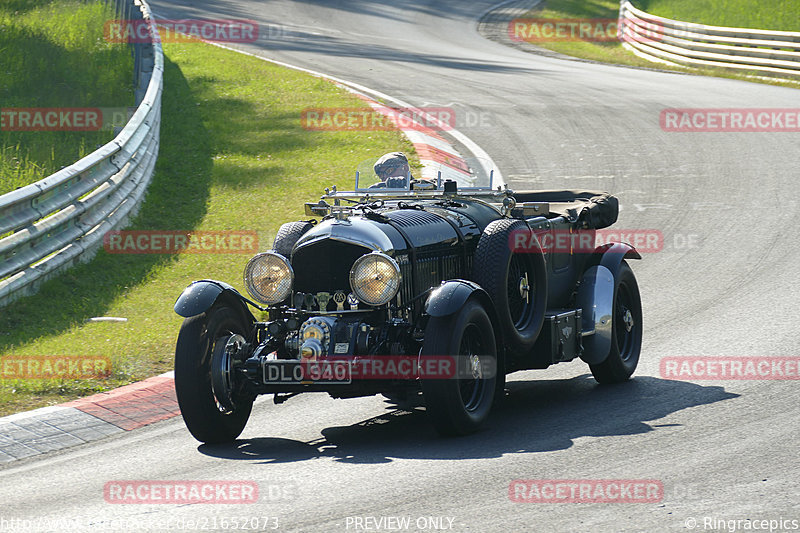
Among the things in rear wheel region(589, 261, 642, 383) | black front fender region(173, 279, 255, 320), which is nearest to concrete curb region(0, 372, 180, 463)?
black front fender region(173, 279, 255, 320)

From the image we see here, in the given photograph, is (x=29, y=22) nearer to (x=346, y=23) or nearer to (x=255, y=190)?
(x=255, y=190)

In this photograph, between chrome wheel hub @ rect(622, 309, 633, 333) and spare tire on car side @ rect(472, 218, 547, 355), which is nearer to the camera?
spare tire on car side @ rect(472, 218, 547, 355)

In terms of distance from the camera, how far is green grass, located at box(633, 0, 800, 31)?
28516 mm

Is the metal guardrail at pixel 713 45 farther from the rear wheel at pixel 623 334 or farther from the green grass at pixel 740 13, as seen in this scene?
the rear wheel at pixel 623 334

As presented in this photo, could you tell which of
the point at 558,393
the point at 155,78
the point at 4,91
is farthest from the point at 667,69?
the point at 558,393

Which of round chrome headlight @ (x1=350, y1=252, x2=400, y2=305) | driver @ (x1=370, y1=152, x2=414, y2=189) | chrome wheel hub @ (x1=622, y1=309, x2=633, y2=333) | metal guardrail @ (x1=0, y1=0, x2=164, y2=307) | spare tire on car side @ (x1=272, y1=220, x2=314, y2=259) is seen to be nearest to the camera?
round chrome headlight @ (x1=350, y1=252, x2=400, y2=305)

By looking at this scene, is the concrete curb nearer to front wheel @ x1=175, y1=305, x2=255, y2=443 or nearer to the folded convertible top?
front wheel @ x1=175, y1=305, x2=255, y2=443

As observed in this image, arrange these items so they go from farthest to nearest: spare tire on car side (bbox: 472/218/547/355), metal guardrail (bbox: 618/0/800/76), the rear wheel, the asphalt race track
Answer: metal guardrail (bbox: 618/0/800/76), the rear wheel, spare tire on car side (bbox: 472/218/547/355), the asphalt race track

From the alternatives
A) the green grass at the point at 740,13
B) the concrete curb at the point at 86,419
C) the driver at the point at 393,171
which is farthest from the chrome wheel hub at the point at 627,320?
the green grass at the point at 740,13

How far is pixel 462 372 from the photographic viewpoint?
6734mm

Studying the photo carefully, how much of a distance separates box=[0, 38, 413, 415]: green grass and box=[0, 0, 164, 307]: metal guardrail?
20cm

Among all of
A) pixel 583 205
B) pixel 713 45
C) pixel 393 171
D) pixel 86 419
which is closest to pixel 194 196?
pixel 393 171

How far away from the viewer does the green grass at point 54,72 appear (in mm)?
14047

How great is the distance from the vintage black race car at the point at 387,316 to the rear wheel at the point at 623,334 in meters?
0.23
